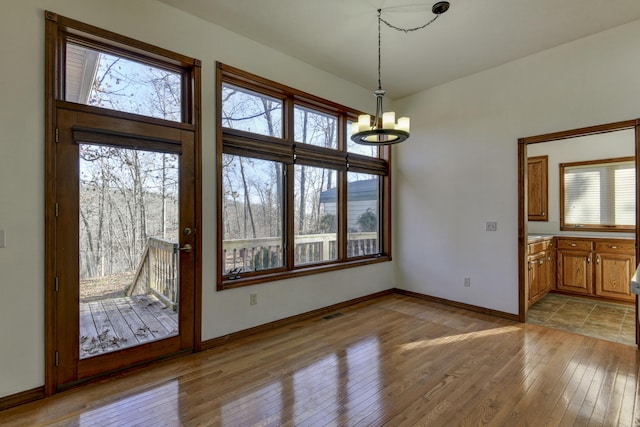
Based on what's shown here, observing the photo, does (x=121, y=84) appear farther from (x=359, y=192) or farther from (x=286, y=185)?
(x=359, y=192)

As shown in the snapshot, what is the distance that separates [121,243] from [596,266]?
5.95 metres

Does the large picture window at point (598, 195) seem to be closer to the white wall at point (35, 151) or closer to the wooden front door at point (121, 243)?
the white wall at point (35, 151)

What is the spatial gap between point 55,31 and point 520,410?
416 cm

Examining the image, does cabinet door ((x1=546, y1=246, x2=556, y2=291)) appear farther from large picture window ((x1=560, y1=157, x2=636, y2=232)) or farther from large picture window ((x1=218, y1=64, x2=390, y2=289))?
large picture window ((x1=218, y1=64, x2=390, y2=289))

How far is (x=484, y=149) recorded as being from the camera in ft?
13.2

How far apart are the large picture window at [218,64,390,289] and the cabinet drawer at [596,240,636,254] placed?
301 centimetres

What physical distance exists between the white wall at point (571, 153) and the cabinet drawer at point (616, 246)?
1.47 ft

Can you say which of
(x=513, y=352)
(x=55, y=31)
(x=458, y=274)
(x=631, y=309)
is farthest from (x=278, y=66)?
(x=631, y=309)

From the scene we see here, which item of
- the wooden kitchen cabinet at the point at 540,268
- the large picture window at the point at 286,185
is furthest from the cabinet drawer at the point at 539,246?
the large picture window at the point at 286,185

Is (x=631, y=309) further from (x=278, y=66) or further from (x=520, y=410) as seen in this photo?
(x=278, y=66)

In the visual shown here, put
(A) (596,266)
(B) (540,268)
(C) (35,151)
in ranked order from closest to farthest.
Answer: (C) (35,151)
(B) (540,268)
(A) (596,266)

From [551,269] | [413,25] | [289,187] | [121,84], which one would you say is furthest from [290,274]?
[551,269]

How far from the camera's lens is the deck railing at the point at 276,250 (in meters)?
3.32

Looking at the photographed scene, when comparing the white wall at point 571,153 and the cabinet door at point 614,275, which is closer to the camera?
the cabinet door at point 614,275
